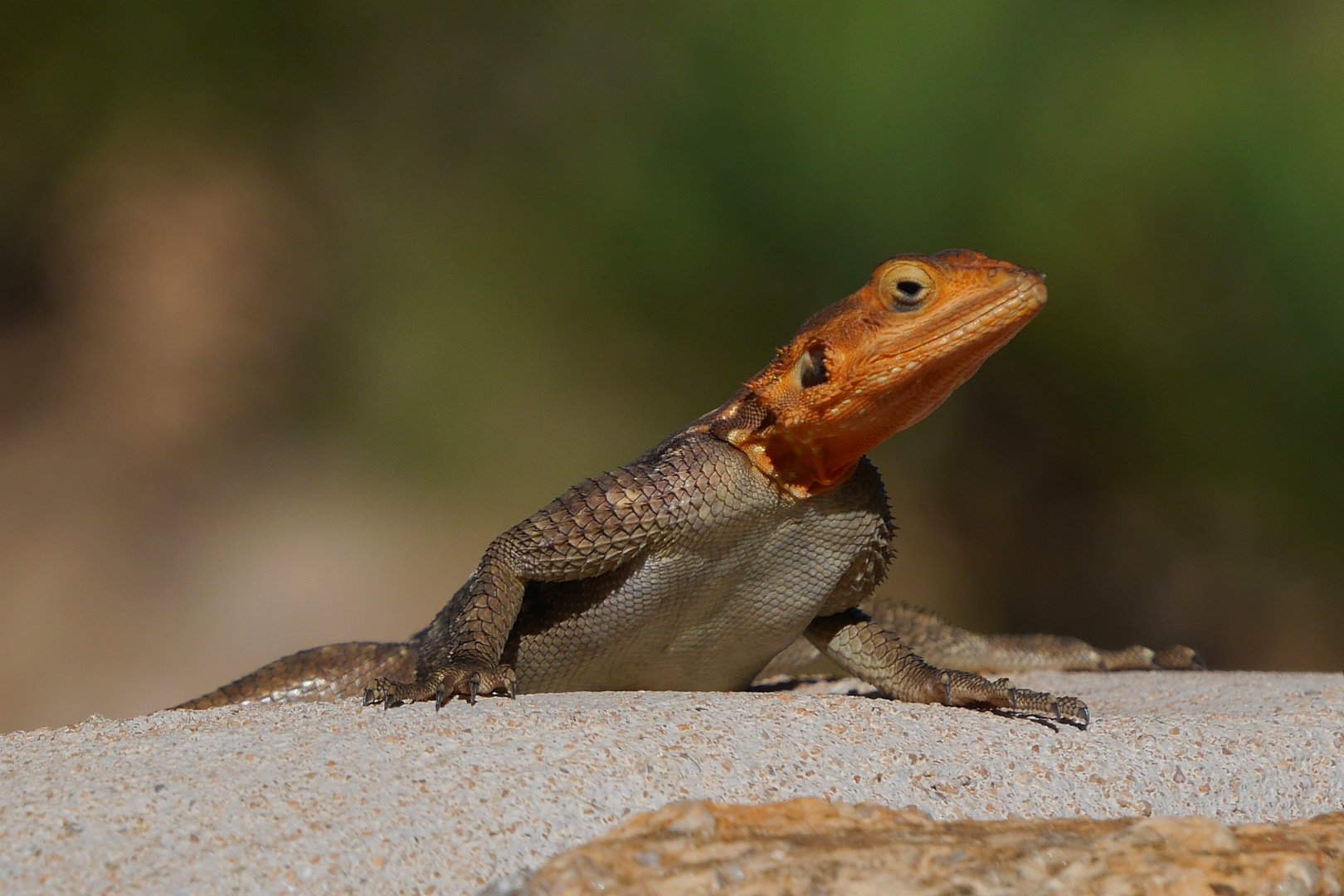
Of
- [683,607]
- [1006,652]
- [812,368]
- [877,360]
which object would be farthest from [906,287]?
[1006,652]

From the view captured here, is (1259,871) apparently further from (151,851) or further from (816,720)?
(151,851)

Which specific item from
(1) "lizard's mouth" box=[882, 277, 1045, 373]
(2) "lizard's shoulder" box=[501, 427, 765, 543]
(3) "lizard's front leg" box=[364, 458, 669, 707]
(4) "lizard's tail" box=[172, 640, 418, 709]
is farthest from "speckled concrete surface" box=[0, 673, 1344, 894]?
(1) "lizard's mouth" box=[882, 277, 1045, 373]

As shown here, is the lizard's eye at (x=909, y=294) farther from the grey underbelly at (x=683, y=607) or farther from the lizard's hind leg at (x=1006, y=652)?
the lizard's hind leg at (x=1006, y=652)

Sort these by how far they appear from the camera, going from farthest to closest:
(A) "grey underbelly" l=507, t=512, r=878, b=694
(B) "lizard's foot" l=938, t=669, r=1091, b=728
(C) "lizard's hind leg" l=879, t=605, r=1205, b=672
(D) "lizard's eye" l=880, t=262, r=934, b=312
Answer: (C) "lizard's hind leg" l=879, t=605, r=1205, b=672 < (A) "grey underbelly" l=507, t=512, r=878, b=694 < (B) "lizard's foot" l=938, t=669, r=1091, b=728 < (D) "lizard's eye" l=880, t=262, r=934, b=312

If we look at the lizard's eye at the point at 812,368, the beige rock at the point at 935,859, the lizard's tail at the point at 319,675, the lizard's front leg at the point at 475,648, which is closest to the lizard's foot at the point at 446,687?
the lizard's front leg at the point at 475,648

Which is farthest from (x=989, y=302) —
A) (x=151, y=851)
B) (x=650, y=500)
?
(x=151, y=851)

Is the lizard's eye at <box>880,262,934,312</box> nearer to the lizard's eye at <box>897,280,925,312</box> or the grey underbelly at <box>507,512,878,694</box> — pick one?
the lizard's eye at <box>897,280,925,312</box>
